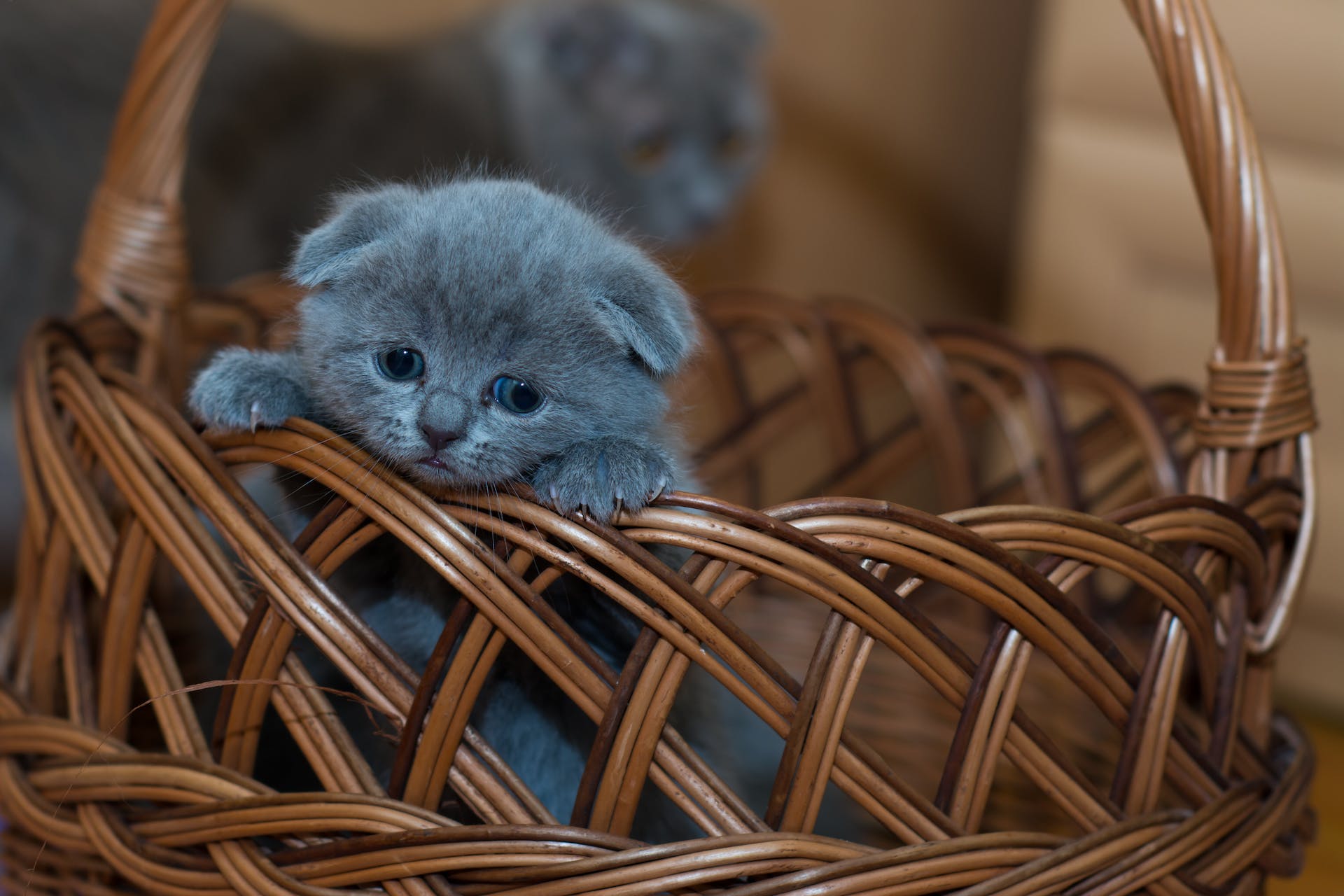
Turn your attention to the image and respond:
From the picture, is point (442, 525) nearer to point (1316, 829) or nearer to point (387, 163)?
point (1316, 829)

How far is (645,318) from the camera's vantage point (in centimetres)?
60

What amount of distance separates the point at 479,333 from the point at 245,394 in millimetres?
162

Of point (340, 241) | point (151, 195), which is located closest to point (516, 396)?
point (340, 241)

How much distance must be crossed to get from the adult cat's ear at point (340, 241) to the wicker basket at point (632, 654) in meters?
0.09

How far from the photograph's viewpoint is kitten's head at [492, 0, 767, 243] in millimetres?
1621

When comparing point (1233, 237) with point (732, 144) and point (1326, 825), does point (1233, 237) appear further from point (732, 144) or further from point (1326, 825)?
point (732, 144)

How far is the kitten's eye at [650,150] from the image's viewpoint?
1.62 meters

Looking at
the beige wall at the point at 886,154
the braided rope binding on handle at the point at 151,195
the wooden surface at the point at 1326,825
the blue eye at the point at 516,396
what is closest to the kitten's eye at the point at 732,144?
the beige wall at the point at 886,154

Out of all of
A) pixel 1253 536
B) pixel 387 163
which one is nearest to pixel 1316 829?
pixel 1253 536

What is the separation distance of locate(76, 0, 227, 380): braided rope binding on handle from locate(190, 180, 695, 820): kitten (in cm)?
24

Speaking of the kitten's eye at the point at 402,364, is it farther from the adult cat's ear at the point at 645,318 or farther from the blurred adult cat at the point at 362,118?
the blurred adult cat at the point at 362,118

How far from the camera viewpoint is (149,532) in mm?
645

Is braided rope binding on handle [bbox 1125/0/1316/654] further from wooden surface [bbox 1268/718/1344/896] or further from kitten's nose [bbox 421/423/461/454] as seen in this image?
kitten's nose [bbox 421/423/461/454]

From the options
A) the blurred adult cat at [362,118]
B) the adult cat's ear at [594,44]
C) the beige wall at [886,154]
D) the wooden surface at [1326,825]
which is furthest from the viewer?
the beige wall at [886,154]
